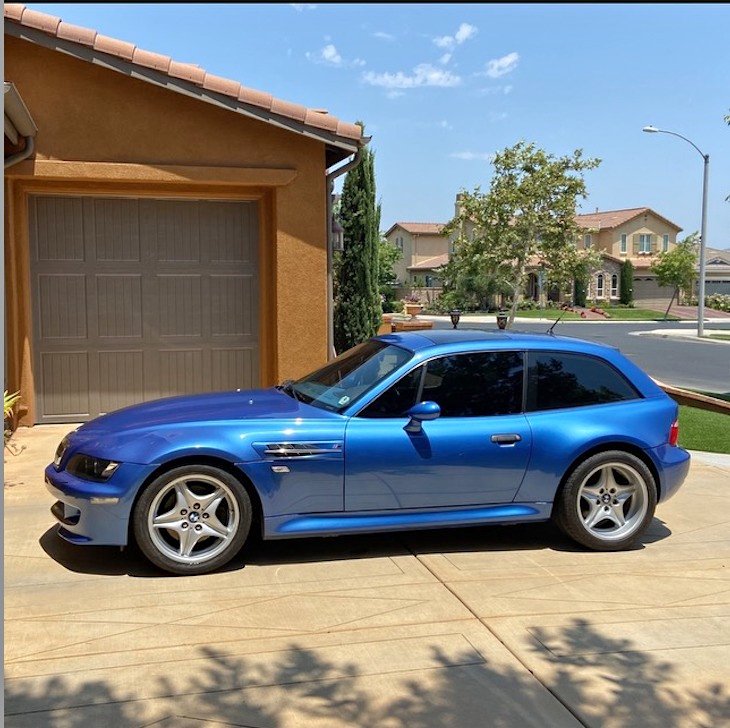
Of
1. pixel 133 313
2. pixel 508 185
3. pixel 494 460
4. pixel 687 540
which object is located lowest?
pixel 687 540

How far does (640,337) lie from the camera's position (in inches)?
1272

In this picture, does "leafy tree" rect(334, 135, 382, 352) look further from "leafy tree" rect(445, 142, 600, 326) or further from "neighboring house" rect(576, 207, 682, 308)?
"neighboring house" rect(576, 207, 682, 308)

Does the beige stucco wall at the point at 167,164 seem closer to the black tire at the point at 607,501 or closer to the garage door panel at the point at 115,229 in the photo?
the garage door panel at the point at 115,229

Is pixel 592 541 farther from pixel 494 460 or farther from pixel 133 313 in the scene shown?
pixel 133 313

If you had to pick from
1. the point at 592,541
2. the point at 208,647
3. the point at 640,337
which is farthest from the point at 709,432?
the point at 640,337

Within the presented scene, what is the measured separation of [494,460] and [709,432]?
17.9ft

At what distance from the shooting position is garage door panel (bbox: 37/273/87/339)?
29.5ft

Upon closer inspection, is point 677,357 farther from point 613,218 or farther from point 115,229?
point 613,218

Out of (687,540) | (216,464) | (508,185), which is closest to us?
(216,464)

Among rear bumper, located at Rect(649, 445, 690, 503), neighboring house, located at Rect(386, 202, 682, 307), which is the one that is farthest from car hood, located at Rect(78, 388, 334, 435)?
neighboring house, located at Rect(386, 202, 682, 307)

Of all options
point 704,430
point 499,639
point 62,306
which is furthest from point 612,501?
point 62,306

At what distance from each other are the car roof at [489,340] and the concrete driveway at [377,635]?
4.56 ft

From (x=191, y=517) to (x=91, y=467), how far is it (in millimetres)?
669

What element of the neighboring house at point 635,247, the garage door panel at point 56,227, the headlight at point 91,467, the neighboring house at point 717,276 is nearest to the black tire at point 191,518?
the headlight at point 91,467
